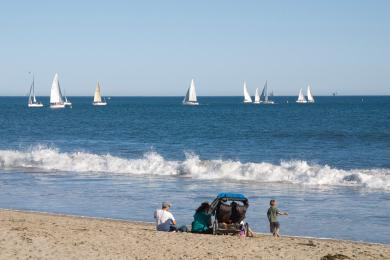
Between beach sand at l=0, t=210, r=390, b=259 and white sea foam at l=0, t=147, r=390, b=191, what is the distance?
1395 cm

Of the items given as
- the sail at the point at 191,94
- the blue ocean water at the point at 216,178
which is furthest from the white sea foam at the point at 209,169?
the sail at the point at 191,94

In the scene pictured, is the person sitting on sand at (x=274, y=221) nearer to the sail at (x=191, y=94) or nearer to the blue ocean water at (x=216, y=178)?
the blue ocean water at (x=216, y=178)

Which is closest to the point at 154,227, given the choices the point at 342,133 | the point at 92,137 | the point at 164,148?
the point at 164,148

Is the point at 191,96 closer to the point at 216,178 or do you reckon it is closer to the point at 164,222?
the point at 216,178

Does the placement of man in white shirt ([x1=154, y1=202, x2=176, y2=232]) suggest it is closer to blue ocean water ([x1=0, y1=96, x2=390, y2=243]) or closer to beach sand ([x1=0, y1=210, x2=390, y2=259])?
beach sand ([x1=0, y1=210, x2=390, y2=259])

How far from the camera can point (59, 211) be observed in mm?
21938

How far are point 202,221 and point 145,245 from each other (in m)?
2.79

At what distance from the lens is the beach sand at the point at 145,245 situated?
1389cm

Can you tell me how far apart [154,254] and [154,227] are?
4.71m

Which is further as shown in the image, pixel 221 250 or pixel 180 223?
pixel 180 223

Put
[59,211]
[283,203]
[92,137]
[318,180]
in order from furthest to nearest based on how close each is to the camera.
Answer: [92,137] < [318,180] < [283,203] < [59,211]

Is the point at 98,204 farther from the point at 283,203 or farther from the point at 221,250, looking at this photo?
the point at 221,250

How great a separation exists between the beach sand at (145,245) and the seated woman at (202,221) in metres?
0.60

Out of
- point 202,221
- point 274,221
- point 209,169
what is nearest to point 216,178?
point 209,169
